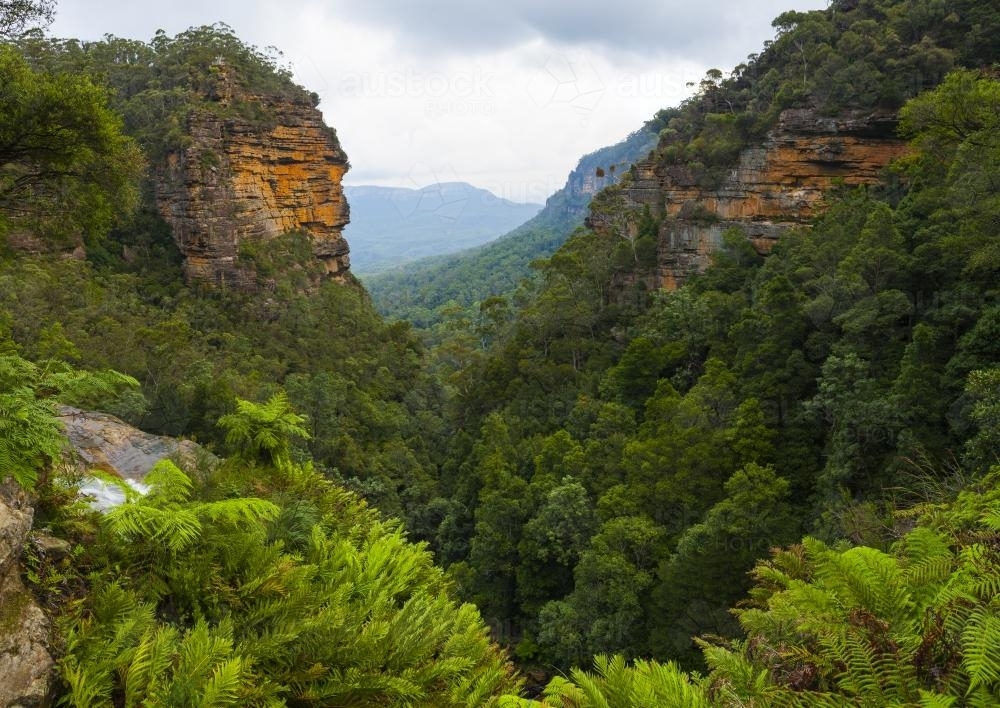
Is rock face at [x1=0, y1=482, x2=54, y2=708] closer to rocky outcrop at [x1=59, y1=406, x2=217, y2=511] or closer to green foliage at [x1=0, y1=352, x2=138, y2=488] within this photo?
green foliage at [x1=0, y1=352, x2=138, y2=488]

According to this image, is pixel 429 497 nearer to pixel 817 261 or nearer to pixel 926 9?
pixel 817 261

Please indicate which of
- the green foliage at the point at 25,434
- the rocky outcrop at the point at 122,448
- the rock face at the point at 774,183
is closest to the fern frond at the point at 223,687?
the green foliage at the point at 25,434

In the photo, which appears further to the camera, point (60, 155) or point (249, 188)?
point (249, 188)

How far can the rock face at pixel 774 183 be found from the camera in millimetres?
28672

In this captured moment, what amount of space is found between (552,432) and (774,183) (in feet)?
52.6

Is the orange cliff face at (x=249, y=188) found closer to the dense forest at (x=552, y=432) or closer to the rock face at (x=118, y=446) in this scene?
the dense forest at (x=552, y=432)

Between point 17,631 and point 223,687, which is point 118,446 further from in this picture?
point 223,687

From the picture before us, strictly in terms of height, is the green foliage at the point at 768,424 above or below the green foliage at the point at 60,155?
below

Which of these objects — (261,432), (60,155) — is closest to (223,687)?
(261,432)

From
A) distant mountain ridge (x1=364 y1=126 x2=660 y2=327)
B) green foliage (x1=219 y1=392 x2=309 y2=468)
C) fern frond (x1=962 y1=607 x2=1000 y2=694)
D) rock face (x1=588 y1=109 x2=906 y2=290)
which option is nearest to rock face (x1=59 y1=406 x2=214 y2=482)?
green foliage (x1=219 y1=392 x2=309 y2=468)

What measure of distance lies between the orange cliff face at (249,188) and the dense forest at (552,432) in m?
1.52

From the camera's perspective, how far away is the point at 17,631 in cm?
373

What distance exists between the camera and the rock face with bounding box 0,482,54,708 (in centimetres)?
355

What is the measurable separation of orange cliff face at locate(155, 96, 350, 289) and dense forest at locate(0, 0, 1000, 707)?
4.99ft
